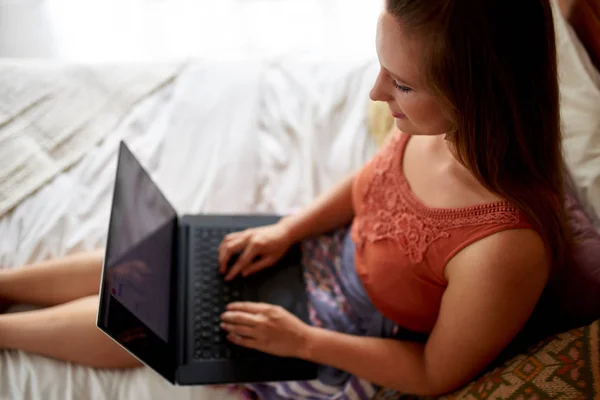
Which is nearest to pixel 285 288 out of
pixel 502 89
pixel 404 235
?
pixel 404 235

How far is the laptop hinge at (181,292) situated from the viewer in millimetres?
1003

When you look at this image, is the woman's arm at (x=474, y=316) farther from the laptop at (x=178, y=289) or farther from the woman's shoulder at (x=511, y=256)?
the laptop at (x=178, y=289)

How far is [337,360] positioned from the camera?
3.12 ft

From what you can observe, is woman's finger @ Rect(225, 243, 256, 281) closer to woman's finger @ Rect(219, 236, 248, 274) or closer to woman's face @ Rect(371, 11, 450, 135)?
woman's finger @ Rect(219, 236, 248, 274)

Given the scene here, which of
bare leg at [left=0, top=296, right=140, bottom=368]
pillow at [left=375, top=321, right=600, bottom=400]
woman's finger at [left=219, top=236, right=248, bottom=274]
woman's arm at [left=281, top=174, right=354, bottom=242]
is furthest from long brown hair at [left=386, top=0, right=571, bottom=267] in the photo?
bare leg at [left=0, top=296, right=140, bottom=368]

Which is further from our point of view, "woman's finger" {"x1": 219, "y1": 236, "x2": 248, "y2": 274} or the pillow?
"woman's finger" {"x1": 219, "y1": 236, "x2": 248, "y2": 274}

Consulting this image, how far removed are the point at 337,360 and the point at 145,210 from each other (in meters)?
0.43

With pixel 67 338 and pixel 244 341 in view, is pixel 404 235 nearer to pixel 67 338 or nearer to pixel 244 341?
pixel 244 341

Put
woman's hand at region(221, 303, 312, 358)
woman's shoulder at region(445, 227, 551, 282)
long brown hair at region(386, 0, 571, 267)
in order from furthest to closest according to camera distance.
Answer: woman's hand at region(221, 303, 312, 358)
woman's shoulder at region(445, 227, 551, 282)
long brown hair at region(386, 0, 571, 267)

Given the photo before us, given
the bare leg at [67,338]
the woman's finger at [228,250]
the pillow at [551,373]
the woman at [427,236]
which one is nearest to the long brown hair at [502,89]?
the woman at [427,236]

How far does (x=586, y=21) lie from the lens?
1096 millimetres

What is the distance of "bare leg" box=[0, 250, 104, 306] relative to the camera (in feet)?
3.55

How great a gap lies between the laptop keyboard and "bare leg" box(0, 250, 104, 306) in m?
0.19

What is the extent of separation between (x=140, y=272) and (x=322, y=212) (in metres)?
0.38
